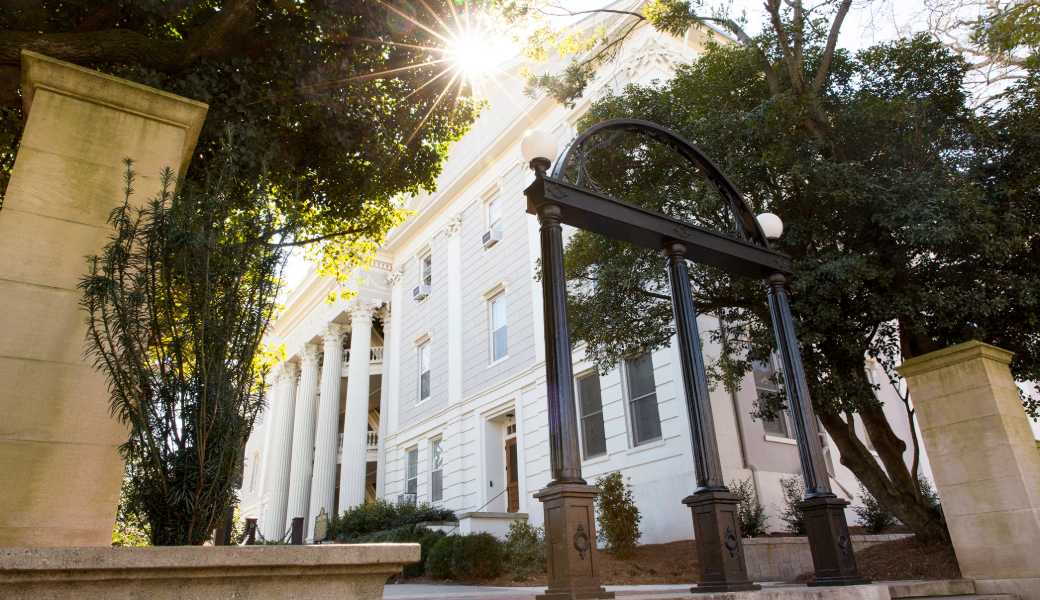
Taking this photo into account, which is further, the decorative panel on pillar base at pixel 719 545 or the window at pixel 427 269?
the window at pixel 427 269

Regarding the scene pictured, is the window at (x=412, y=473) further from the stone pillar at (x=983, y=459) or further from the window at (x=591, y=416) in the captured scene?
the stone pillar at (x=983, y=459)

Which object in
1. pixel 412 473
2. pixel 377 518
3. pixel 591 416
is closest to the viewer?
pixel 591 416

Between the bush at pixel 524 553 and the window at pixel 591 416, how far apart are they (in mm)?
2747

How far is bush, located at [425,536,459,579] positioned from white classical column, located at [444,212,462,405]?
7722 millimetres

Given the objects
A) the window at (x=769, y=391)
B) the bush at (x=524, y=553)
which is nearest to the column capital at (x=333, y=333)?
the bush at (x=524, y=553)

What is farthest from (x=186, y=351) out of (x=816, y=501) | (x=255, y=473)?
(x=255, y=473)

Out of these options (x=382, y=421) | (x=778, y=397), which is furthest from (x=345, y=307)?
(x=778, y=397)

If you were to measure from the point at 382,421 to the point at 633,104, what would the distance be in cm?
1732

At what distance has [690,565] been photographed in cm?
1008

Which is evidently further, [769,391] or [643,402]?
[643,402]

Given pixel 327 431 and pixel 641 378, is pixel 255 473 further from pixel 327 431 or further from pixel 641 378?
pixel 641 378

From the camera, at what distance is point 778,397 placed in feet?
30.9

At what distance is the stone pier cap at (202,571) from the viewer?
2.40 metres

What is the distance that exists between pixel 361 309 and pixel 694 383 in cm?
2121
